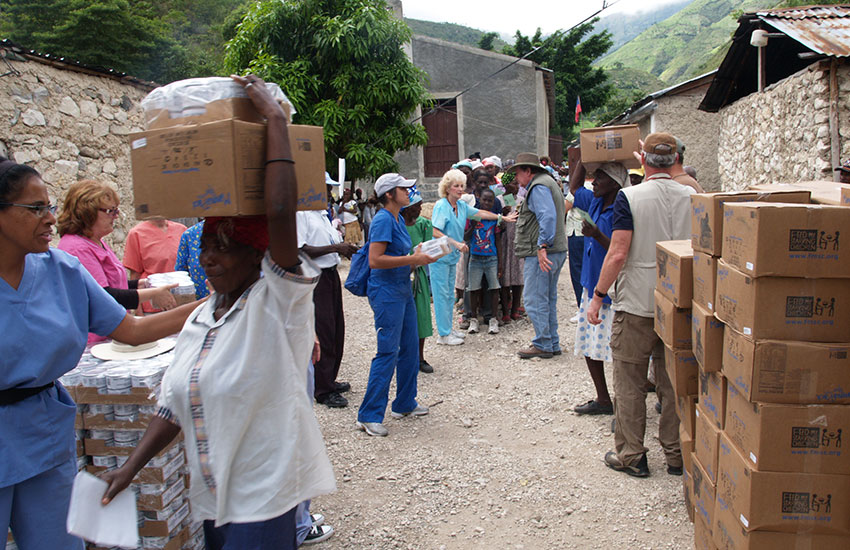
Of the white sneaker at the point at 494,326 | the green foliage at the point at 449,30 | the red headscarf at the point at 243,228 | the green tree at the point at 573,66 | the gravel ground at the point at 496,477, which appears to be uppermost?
the green foliage at the point at 449,30

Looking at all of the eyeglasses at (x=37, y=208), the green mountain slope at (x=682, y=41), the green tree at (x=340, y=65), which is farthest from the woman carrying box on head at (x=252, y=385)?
the green mountain slope at (x=682, y=41)

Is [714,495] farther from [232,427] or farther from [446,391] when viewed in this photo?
[446,391]

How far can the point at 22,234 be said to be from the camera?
196cm

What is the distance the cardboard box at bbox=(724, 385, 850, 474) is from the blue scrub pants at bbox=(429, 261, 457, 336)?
4876 mm

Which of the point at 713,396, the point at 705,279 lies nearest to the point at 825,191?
the point at 705,279

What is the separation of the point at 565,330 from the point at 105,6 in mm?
17207

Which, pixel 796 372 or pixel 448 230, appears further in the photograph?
pixel 448 230

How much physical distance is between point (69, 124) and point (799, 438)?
8201 millimetres

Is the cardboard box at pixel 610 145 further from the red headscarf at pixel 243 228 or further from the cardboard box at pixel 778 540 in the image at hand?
the red headscarf at pixel 243 228

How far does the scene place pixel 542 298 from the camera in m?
6.40

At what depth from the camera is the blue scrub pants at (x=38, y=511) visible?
200 centimetres

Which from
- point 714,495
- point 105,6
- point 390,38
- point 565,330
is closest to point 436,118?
point 390,38

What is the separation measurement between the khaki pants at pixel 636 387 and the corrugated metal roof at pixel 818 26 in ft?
18.2

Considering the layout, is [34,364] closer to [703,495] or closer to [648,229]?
[703,495]
